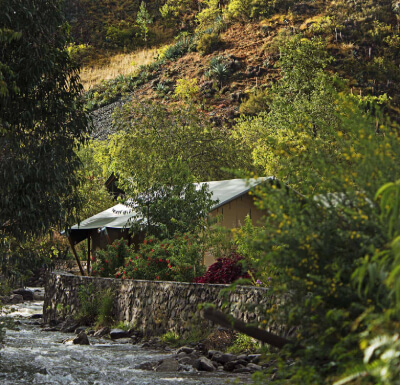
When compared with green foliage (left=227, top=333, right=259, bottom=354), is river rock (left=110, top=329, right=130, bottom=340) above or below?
below

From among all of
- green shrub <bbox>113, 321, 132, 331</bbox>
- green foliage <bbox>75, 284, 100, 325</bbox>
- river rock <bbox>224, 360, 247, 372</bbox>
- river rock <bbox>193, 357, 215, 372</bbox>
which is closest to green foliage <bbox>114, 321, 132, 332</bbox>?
green shrub <bbox>113, 321, 132, 331</bbox>

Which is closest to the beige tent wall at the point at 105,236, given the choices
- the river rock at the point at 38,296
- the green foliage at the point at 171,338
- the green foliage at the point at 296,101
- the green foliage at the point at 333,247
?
the river rock at the point at 38,296

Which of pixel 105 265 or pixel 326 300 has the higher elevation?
pixel 326 300

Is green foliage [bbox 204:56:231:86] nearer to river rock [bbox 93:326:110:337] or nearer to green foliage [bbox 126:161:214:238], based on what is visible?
green foliage [bbox 126:161:214:238]

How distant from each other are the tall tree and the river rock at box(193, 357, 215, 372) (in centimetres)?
358

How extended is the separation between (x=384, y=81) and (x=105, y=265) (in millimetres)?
46816

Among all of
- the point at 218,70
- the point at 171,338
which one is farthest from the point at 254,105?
the point at 171,338

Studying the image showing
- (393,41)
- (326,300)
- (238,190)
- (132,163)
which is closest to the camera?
(326,300)

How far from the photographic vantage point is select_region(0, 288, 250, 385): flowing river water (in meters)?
10.2

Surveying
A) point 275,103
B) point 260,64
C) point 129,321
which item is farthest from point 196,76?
point 129,321

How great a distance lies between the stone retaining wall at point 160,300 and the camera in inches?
490

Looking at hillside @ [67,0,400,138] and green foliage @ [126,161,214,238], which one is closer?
green foliage @ [126,161,214,238]

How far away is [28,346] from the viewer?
14.0m

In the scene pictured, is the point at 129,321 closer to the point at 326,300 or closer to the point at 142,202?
the point at 142,202
